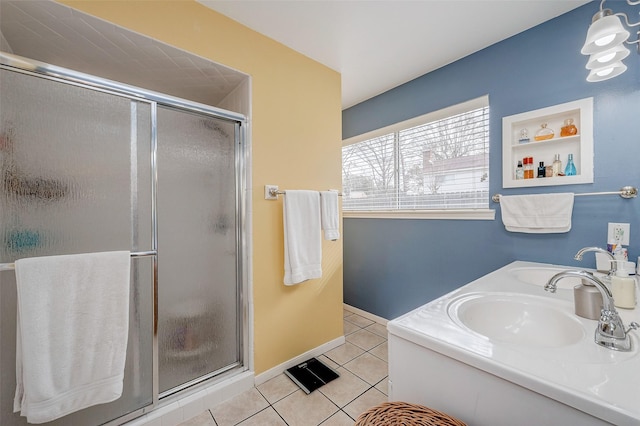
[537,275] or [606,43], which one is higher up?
[606,43]

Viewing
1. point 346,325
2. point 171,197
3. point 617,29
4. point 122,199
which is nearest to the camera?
point 617,29

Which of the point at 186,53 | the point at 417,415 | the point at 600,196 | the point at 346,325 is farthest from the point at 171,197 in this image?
the point at 600,196

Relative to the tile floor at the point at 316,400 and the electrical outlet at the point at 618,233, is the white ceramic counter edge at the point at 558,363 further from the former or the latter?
the tile floor at the point at 316,400

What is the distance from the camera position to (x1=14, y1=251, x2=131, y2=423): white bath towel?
3.05ft

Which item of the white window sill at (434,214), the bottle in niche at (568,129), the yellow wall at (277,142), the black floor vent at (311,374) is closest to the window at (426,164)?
the white window sill at (434,214)

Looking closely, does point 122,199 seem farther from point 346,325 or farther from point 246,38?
point 346,325

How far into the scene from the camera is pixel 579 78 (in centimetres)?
146

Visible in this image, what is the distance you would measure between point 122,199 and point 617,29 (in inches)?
87.6

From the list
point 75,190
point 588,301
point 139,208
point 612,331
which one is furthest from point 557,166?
point 75,190

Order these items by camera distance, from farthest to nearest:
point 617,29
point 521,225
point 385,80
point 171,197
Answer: point 385,80, point 521,225, point 171,197, point 617,29

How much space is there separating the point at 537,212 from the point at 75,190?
2461 millimetres

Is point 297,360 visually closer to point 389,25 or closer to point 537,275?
point 537,275

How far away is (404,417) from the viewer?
71cm

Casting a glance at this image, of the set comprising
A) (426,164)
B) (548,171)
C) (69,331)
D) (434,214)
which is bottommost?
(69,331)
